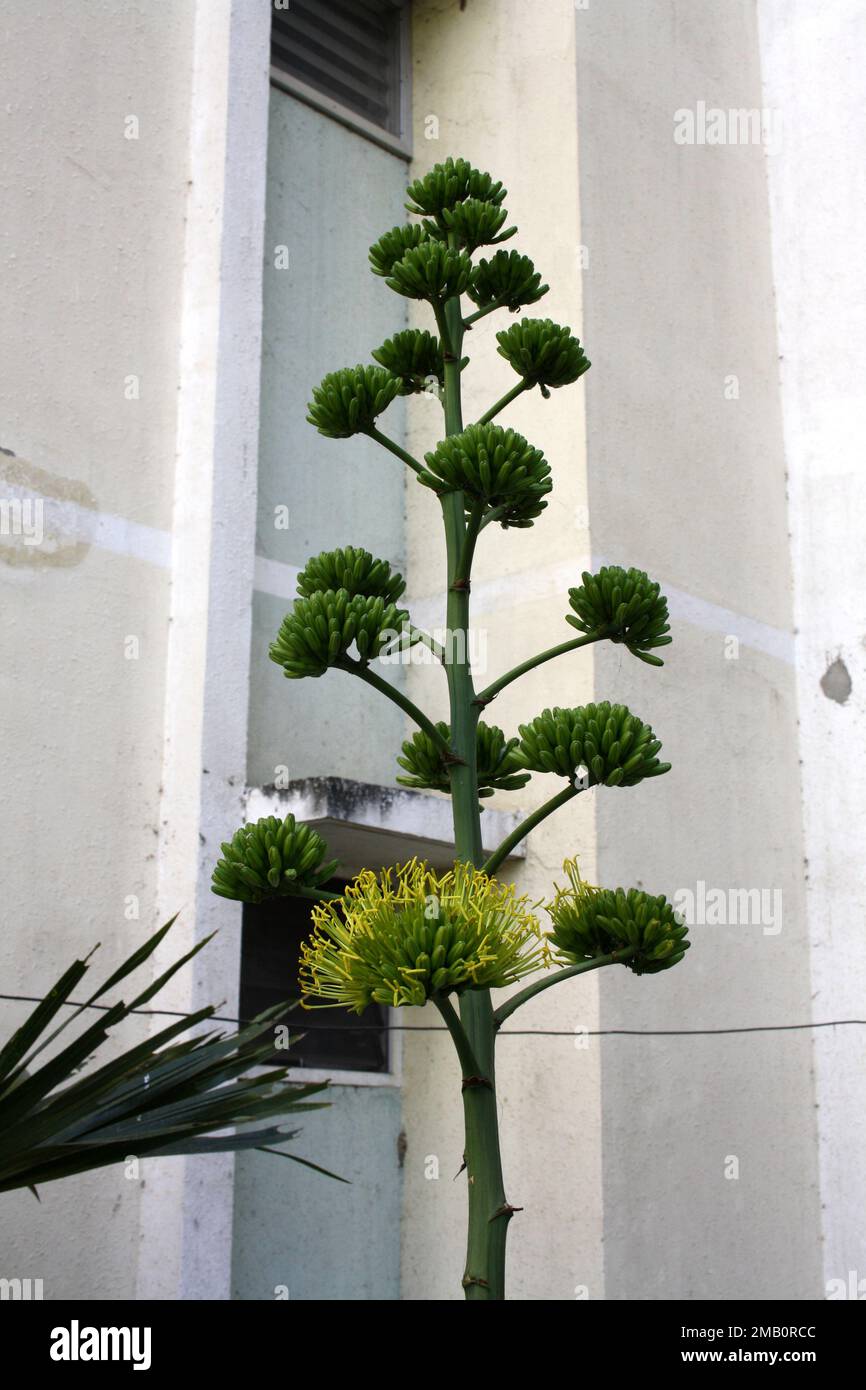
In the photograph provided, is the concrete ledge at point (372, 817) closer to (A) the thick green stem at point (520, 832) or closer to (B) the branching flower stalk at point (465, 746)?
(B) the branching flower stalk at point (465, 746)

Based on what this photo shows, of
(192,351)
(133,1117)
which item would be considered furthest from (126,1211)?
(192,351)

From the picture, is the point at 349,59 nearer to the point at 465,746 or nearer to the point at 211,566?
the point at 211,566

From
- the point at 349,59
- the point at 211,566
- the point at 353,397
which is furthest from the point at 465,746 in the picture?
the point at 349,59

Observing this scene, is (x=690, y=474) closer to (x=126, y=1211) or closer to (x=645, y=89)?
(x=645, y=89)

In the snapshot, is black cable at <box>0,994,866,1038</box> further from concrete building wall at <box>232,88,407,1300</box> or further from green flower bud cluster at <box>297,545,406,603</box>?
green flower bud cluster at <box>297,545,406,603</box>

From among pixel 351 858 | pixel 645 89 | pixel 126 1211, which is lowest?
pixel 126 1211

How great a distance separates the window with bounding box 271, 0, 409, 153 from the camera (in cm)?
670

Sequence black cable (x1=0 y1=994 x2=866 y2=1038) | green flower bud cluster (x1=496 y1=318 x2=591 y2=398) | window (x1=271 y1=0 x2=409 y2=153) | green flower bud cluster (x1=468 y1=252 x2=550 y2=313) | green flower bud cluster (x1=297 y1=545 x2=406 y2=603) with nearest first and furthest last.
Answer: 1. green flower bud cluster (x1=297 y1=545 x2=406 y2=603)
2. green flower bud cluster (x1=496 y1=318 x2=591 y2=398)
3. green flower bud cluster (x1=468 y1=252 x2=550 y2=313)
4. black cable (x1=0 y1=994 x2=866 y2=1038)
5. window (x1=271 y1=0 x2=409 y2=153)

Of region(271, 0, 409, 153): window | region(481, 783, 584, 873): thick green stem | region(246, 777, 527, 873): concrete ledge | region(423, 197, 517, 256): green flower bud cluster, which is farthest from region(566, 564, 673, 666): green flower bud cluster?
region(271, 0, 409, 153): window

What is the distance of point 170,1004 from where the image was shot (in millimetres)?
4887

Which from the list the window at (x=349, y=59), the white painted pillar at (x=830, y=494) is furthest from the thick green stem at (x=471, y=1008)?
the window at (x=349, y=59)

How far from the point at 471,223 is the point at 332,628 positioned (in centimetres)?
95
